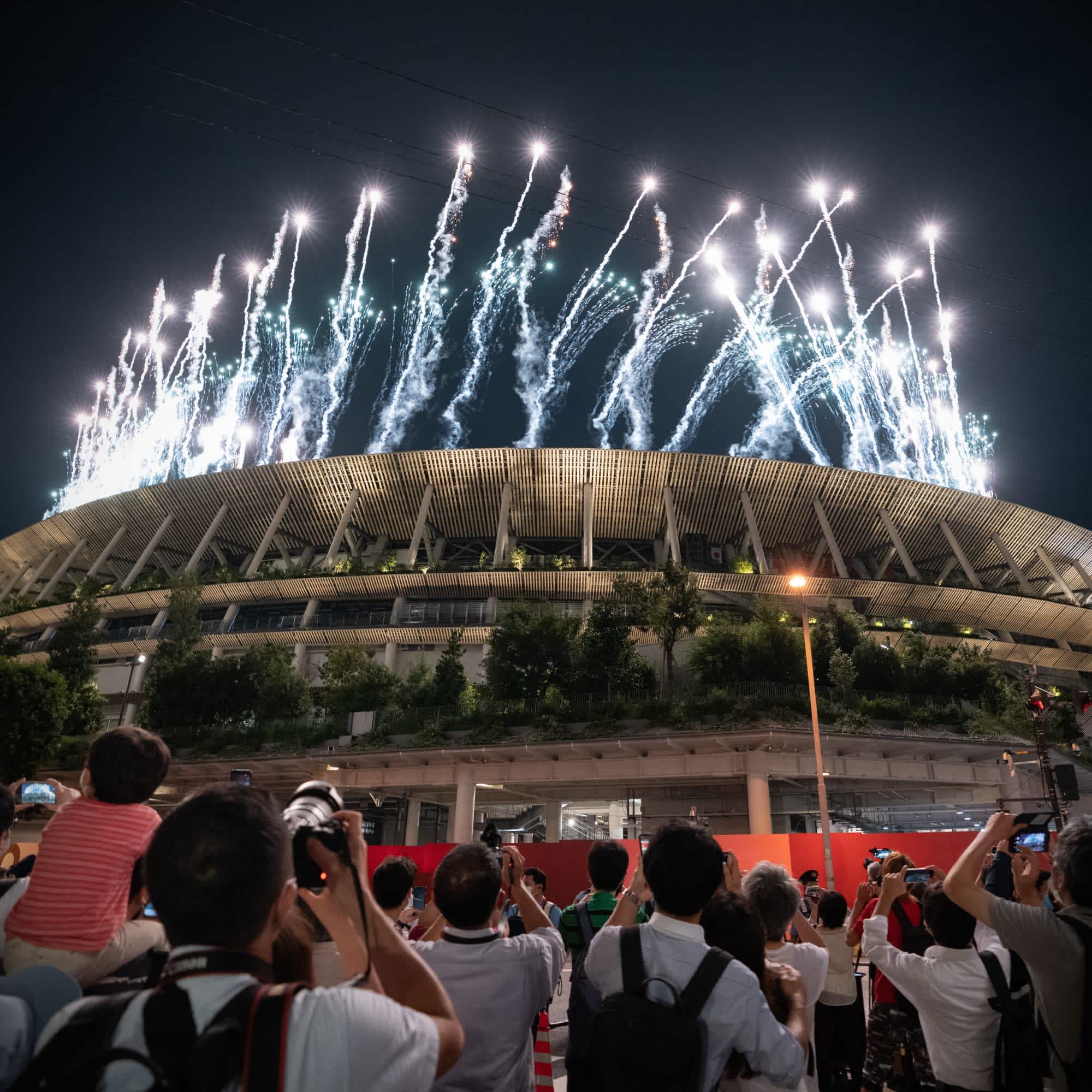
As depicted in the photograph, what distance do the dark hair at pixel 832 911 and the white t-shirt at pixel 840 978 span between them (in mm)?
140

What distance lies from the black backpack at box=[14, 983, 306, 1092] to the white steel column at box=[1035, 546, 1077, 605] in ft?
184

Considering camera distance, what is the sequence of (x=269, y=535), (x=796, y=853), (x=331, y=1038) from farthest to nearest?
(x=269, y=535), (x=796, y=853), (x=331, y=1038)

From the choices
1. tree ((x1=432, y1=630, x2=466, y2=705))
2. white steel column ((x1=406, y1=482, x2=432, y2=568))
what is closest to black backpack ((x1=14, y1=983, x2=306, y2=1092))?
tree ((x1=432, y1=630, x2=466, y2=705))

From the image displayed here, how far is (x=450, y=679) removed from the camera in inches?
1453

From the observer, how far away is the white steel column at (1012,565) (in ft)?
157

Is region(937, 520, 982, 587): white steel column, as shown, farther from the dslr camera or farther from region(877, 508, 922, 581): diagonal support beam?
the dslr camera

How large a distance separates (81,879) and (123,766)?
1.35ft

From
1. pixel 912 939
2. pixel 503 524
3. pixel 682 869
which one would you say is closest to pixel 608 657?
pixel 503 524

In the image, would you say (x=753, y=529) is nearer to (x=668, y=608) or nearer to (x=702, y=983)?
(x=668, y=608)

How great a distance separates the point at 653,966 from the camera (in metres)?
2.77

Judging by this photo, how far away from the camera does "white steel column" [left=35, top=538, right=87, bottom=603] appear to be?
173 feet

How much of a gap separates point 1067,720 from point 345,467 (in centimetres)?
3953

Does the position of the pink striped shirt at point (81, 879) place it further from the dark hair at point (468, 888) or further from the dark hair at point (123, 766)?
the dark hair at point (468, 888)

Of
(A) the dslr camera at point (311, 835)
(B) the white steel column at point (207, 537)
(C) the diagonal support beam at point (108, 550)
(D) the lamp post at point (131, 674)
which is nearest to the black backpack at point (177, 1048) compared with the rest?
(A) the dslr camera at point (311, 835)
